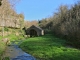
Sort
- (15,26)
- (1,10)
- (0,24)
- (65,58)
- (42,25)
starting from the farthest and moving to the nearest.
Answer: (42,25) < (15,26) < (0,24) < (1,10) < (65,58)

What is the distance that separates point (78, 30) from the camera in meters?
38.0

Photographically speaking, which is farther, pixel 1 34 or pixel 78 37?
pixel 1 34

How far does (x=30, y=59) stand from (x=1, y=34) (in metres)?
34.4

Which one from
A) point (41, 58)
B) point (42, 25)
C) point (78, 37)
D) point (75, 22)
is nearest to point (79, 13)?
point (75, 22)

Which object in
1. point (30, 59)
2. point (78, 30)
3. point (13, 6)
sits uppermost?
point (13, 6)

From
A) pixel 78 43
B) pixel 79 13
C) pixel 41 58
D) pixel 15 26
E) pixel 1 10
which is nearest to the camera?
pixel 41 58

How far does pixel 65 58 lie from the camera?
21.8 metres

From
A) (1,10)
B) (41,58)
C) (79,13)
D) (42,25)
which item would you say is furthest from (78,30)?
(42,25)

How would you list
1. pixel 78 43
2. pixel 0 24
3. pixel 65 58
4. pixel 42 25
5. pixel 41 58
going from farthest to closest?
1. pixel 42 25
2. pixel 0 24
3. pixel 78 43
4. pixel 41 58
5. pixel 65 58

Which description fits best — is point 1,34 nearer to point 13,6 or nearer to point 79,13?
point 13,6

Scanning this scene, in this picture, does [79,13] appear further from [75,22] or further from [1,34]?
[1,34]

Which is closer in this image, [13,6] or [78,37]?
[78,37]

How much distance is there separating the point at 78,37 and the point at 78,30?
1.38 metres

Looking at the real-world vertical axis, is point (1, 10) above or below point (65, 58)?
above
